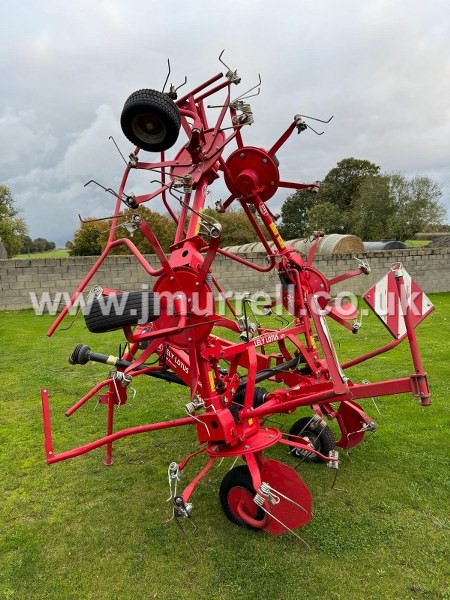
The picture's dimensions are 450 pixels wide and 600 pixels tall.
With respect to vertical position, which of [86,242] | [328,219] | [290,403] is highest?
[328,219]

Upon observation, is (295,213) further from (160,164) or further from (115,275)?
(160,164)

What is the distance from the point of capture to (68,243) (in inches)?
1146

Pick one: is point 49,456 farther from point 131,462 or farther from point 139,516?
point 131,462

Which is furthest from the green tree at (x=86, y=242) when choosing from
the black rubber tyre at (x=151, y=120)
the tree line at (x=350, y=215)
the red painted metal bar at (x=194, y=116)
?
the black rubber tyre at (x=151, y=120)

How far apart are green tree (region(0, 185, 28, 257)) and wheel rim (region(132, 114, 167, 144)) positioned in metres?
31.5

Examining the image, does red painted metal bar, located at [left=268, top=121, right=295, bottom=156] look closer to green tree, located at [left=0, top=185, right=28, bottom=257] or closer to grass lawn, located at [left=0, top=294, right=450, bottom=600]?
grass lawn, located at [left=0, top=294, right=450, bottom=600]

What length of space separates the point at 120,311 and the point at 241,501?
164cm

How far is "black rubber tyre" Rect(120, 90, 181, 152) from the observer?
3.32 m

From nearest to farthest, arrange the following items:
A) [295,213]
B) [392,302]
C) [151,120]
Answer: [392,302] → [151,120] → [295,213]

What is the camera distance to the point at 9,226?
34.8 metres

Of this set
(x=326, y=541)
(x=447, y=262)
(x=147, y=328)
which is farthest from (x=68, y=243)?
(x=326, y=541)

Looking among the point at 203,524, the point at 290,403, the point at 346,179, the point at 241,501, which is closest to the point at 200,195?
the point at 290,403

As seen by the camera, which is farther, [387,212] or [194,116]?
[387,212]

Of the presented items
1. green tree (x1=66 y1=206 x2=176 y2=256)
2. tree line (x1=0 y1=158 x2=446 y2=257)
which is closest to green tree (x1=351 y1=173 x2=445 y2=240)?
tree line (x1=0 y1=158 x2=446 y2=257)
